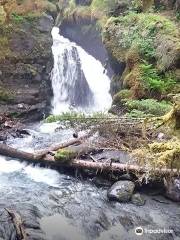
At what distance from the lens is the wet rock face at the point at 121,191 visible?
8.60 m

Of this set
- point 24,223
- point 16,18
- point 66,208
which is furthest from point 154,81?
point 24,223

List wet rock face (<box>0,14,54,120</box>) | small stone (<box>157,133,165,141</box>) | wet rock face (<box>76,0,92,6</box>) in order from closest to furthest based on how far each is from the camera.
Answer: small stone (<box>157,133,165,141</box>) → wet rock face (<box>0,14,54,120</box>) → wet rock face (<box>76,0,92,6</box>)

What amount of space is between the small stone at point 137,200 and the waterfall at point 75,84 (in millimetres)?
9817

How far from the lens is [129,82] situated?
15.0 metres

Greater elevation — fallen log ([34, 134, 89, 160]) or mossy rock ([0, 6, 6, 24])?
mossy rock ([0, 6, 6, 24])

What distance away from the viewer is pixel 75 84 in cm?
1988

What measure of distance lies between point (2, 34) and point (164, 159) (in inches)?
490

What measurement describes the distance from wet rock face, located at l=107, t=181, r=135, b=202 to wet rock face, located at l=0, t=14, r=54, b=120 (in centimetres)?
725

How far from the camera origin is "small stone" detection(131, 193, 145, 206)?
8.52 m

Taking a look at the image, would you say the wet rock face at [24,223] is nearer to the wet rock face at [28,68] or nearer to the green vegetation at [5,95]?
the wet rock face at [28,68]

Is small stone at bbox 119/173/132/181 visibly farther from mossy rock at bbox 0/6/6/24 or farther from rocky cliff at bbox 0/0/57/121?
mossy rock at bbox 0/6/6/24

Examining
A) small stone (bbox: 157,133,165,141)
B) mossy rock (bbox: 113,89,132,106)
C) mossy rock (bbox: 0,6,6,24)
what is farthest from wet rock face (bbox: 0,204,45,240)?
mossy rock (bbox: 0,6,6,24)

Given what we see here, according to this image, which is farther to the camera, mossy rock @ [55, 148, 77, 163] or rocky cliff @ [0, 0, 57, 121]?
rocky cliff @ [0, 0, 57, 121]

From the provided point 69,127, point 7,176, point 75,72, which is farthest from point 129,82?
point 7,176
